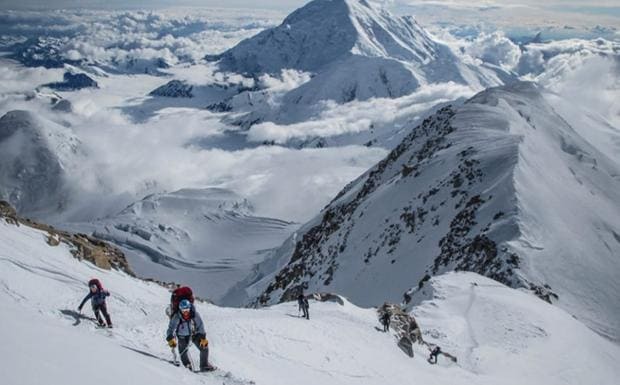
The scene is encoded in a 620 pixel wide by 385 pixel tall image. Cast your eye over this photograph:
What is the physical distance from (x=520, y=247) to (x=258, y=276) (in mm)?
68518

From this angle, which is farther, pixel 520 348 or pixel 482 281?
pixel 482 281

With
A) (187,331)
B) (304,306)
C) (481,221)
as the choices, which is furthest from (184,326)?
(481,221)

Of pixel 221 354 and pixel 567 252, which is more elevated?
pixel 221 354

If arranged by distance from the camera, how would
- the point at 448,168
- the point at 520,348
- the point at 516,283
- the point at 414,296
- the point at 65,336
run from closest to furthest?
the point at 65,336 < the point at 520,348 < the point at 414,296 < the point at 516,283 < the point at 448,168

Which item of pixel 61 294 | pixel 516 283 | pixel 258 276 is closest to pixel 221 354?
pixel 61 294

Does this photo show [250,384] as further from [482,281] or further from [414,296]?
[482,281]

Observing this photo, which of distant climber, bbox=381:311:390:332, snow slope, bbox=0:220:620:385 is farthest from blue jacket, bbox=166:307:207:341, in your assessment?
distant climber, bbox=381:311:390:332

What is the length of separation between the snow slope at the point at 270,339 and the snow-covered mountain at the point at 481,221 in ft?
26.0

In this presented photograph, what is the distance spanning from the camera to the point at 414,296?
37250mm

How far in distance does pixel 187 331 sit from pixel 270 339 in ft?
19.0

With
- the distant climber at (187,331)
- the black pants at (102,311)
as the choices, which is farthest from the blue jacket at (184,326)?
the black pants at (102,311)

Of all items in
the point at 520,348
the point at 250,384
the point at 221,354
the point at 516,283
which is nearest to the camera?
the point at 250,384

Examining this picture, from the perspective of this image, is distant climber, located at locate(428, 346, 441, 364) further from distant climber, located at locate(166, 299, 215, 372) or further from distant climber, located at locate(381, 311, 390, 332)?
distant climber, located at locate(166, 299, 215, 372)

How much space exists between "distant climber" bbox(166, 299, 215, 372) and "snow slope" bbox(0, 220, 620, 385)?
1.84ft
